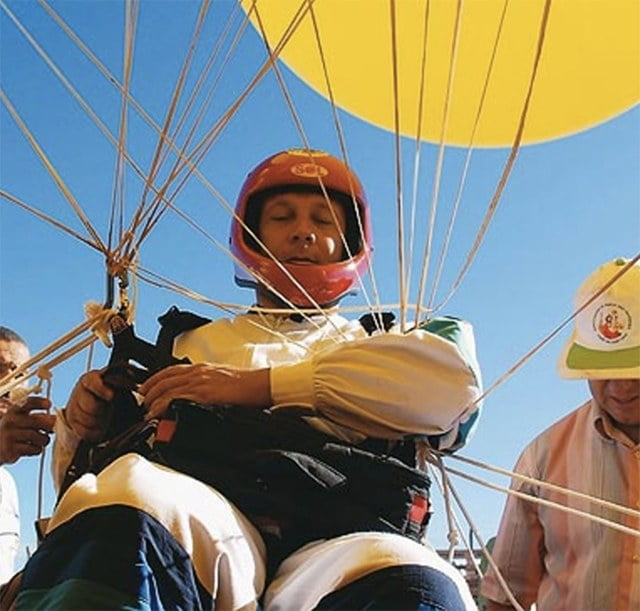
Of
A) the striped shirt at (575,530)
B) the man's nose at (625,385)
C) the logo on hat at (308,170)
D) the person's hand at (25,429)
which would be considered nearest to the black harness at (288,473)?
the person's hand at (25,429)

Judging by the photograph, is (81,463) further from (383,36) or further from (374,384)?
(383,36)

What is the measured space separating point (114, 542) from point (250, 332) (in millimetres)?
721

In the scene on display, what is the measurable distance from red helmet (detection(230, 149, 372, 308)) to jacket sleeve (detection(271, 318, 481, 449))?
1.35 ft

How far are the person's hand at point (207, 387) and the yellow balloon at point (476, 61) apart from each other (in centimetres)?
Answer: 102

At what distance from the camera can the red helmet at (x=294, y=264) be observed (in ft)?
5.50

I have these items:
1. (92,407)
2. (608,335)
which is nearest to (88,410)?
(92,407)

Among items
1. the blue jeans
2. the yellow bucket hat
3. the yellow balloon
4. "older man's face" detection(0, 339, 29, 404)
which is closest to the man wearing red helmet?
the blue jeans

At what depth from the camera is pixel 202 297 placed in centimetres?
168

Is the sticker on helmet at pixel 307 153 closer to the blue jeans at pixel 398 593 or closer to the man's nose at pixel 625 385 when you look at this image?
the man's nose at pixel 625 385

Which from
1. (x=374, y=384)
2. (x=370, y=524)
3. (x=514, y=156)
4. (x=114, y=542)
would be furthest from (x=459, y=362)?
(x=114, y=542)

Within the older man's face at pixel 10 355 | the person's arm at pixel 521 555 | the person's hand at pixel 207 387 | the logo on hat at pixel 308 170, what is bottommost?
the person's arm at pixel 521 555

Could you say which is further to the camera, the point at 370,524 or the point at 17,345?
the point at 17,345

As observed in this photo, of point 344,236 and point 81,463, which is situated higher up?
point 344,236

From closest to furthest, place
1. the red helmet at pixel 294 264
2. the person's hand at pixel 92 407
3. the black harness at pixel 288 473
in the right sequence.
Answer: the black harness at pixel 288 473 < the person's hand at pixel 92 407 < the red helmet at pixel 294 264
